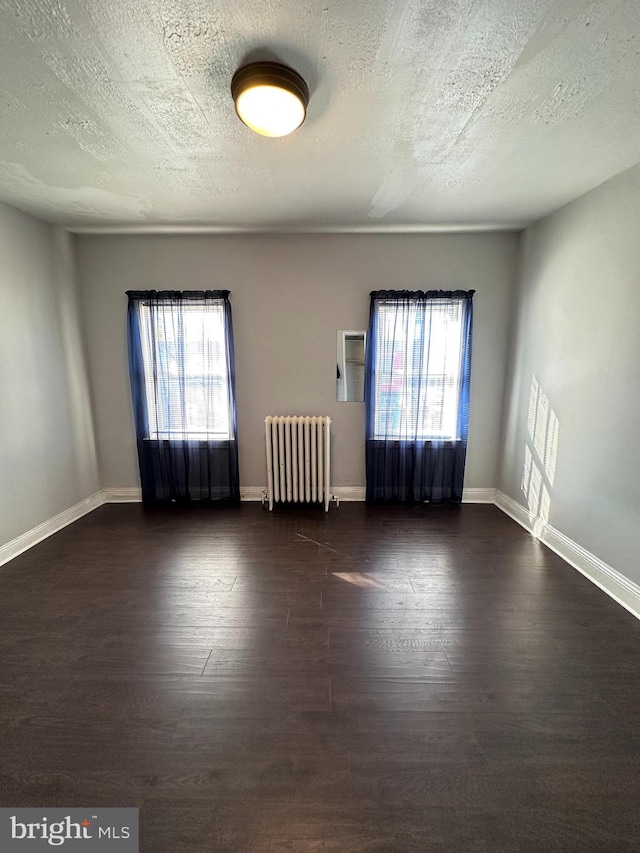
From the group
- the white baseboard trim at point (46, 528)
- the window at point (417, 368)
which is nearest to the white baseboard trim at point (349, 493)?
the window at point (417, 368)

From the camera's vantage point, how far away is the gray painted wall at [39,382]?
99.3 inches

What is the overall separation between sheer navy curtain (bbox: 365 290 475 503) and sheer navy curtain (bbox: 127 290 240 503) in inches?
57.9

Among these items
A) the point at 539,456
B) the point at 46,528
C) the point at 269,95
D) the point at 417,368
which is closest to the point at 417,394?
the point at 417,368

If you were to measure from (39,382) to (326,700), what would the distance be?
3.26 metres

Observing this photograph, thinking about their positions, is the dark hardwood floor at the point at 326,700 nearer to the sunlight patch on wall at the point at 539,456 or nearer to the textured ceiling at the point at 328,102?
the sunlight patch on wall at the point at 539,456

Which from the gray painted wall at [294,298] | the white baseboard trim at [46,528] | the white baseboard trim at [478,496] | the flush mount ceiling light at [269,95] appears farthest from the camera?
the white baseboard trim at [478,496]

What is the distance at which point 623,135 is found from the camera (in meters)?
1.73

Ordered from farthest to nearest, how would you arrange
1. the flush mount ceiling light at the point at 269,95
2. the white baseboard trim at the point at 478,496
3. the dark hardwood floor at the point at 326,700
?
1. the white baseboard trim at the point at 478,496
2. the flush mount ceiling light at the point at 269,95
3. the dark hardwood floor at the point at 326,700

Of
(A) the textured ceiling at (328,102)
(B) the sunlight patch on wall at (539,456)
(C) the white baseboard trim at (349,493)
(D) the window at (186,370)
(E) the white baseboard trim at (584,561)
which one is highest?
(A) the textured ceiling at (328,102)

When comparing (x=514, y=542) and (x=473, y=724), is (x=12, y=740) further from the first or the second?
(x=514, y=542)

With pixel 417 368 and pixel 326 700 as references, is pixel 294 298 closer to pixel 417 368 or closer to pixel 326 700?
pixel 417 368

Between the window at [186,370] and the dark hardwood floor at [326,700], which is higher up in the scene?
the window at [186,370]

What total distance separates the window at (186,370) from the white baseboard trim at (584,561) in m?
2.99

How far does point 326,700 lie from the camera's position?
54.9 inches
